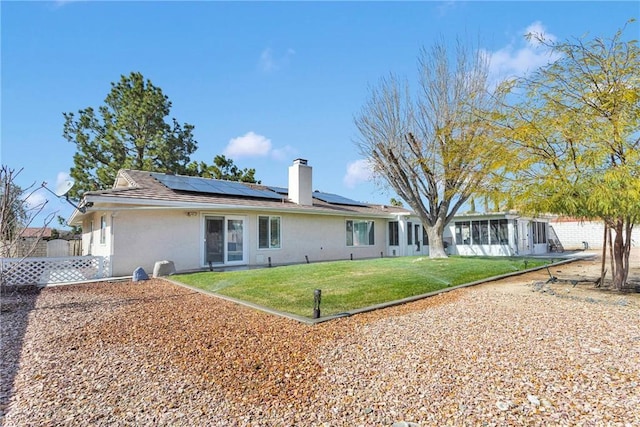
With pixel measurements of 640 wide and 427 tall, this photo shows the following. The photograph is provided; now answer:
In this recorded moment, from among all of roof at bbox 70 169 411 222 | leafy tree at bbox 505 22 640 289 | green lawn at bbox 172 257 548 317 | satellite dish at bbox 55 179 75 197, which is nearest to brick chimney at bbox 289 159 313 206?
roof at bbox 70 169 411 222

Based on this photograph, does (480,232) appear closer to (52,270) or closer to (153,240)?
(153,240)

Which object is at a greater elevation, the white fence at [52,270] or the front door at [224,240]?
the front door at [224,240]

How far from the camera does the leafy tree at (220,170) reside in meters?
27.7

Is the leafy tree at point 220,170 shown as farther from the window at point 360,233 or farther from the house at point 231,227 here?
the window at point 360,233

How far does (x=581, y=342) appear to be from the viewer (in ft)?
15.1

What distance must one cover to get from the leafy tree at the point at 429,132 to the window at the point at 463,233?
632 cm

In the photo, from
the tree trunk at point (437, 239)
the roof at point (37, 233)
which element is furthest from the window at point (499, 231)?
the roof at point (37, 233)

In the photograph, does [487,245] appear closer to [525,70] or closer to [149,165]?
[525,70]

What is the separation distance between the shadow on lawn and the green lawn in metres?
3.65

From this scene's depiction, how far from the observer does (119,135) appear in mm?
24812

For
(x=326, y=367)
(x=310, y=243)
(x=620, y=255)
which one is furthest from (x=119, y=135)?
(x=620, y=255)

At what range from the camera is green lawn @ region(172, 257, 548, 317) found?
7.31 m

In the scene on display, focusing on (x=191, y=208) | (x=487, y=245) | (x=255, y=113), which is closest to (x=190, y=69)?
(x=255, y=113)

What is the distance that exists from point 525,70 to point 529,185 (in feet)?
9.04
